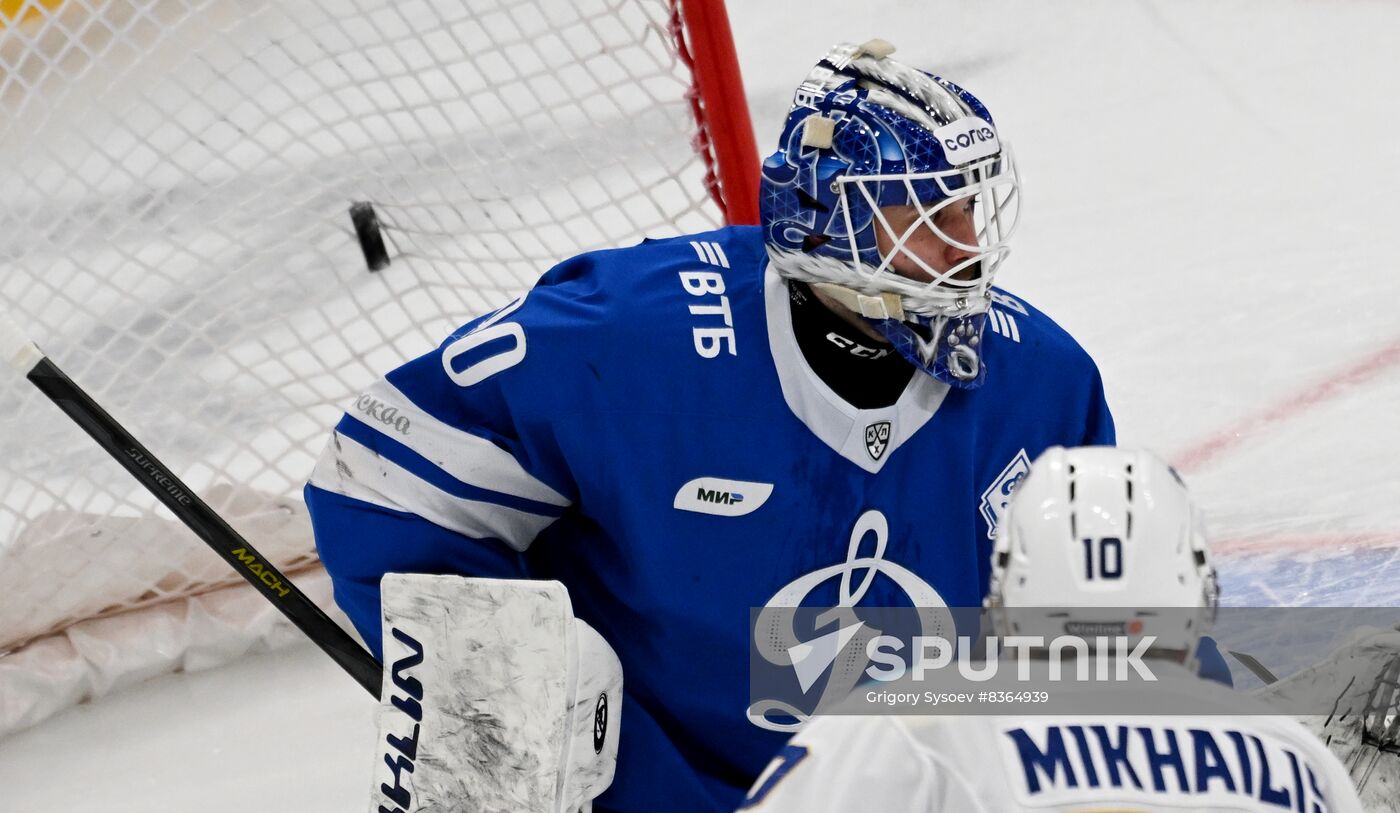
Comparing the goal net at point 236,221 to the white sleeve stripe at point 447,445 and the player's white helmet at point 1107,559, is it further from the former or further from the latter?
the player's white helmet at point 1107,559

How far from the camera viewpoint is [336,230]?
3469mm

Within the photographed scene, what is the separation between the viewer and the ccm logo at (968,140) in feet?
5.79

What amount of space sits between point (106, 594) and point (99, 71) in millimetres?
899

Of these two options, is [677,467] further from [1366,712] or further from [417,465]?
[1366,712]

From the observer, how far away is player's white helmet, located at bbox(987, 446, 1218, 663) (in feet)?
3.68

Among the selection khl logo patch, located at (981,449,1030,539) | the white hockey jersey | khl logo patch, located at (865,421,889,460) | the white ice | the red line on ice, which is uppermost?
the white hockey jersey

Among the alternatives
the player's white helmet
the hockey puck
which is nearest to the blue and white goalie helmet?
the player's white helmet

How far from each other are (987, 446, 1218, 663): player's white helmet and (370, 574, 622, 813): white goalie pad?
68 cm

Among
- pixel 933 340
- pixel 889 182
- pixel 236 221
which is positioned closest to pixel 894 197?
pixel 889 182

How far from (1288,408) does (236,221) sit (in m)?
2.12

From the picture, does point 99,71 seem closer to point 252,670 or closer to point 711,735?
point 252,670

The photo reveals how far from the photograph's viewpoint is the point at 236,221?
338cm

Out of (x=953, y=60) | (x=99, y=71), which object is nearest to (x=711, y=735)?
(x=99, y=71)

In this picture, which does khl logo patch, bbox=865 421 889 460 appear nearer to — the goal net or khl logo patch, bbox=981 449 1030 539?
khl logo patch, bbox=981 449 1030 539
